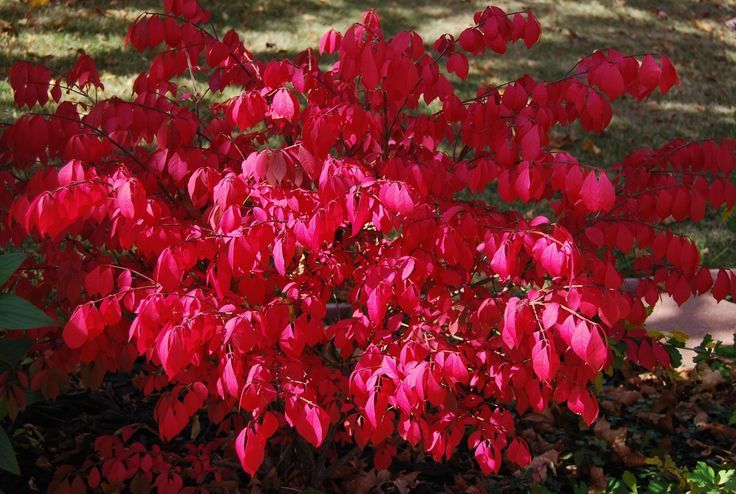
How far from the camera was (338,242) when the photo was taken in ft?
9.34

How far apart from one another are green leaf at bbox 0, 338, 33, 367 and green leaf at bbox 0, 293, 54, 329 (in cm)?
43

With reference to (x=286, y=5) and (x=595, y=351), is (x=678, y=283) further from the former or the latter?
(x=286, y=5)

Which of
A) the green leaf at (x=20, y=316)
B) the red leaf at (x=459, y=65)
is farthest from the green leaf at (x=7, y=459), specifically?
the red leaf at (x=459, y=65)

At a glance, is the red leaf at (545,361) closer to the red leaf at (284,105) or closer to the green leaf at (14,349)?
the red leaf at (284,105)

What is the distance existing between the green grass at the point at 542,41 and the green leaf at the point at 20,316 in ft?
12.8

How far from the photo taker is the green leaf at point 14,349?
2.64 meters

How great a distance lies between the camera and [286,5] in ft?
27.3

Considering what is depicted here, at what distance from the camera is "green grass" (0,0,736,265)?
22.1 feet

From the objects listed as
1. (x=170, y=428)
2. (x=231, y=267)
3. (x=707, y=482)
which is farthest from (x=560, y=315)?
(x=707, y=482)

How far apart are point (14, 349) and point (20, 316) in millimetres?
A: 490

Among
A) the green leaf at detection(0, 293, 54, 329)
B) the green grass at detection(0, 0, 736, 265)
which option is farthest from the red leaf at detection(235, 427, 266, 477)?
the green grass at detection(0, 0, 736, 265)

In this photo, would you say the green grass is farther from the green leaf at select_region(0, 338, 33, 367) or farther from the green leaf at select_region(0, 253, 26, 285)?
the green leaf at select_region(0, 253, 26, 285)

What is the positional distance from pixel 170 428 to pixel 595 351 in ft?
3.79

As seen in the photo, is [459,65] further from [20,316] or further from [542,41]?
[542,41]
